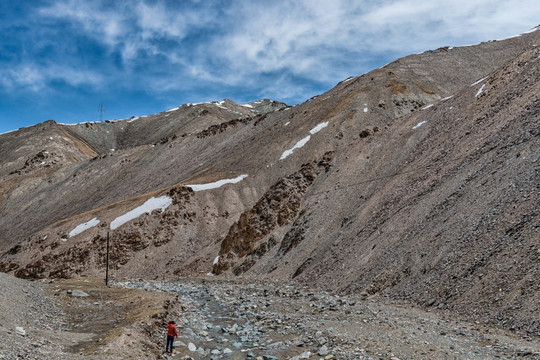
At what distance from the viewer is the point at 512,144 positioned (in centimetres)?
3316

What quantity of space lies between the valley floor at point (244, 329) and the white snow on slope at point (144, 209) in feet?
108

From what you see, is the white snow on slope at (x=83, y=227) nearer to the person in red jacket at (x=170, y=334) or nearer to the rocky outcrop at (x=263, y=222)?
the rocky outcrop at (x=263, y=222)

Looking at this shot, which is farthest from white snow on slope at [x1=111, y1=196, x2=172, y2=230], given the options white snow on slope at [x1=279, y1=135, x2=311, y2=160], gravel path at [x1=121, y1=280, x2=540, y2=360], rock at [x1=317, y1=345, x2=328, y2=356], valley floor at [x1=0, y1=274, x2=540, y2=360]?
rock at [x1=317, y1=345, x2=328, y2=356]

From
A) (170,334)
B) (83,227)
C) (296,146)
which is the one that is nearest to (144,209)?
(83,227)

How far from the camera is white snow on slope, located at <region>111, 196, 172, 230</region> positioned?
68062 millimetres

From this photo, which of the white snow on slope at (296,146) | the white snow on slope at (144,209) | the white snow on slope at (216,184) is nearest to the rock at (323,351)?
the white snow on slope at (144,209)

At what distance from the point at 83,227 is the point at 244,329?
178 ft

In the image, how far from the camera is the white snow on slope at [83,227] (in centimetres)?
7012

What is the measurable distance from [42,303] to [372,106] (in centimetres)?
5986

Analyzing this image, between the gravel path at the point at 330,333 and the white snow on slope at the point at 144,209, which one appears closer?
the gravel path at the point at 330,333

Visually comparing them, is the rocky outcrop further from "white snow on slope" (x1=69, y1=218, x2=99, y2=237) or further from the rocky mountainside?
"white snow on slope" (x1=69, y1=218, x2=99, y2=237)

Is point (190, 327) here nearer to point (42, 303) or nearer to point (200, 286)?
point (42, 303)

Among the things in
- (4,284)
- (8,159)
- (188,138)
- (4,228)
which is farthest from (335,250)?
(8,159)

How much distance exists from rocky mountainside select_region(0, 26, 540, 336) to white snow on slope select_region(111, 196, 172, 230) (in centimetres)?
26
